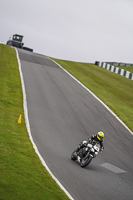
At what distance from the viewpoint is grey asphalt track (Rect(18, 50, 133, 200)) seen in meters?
11.4

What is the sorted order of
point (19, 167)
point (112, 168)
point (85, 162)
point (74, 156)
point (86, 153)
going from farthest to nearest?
point (112, 168), point (74, 156), point (86, 153), point (85, 162), point (19, 167)

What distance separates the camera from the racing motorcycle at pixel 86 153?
1308cm

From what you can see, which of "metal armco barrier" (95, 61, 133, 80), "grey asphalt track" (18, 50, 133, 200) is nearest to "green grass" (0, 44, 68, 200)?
"grey asphalt track" (18, 50, 133, 200)

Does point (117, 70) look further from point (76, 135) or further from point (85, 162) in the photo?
point (85, 162)

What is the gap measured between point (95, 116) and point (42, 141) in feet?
26.2

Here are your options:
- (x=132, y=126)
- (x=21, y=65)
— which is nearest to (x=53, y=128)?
(x=132, y=126)

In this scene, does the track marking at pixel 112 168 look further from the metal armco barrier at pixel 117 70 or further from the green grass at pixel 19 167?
the metal armco barrier at pixel 117 70

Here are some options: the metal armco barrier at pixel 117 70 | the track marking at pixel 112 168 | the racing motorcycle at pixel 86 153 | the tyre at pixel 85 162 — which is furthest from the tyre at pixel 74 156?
the metal armco barrier at pixel 117 70

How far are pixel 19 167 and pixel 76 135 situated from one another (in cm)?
723

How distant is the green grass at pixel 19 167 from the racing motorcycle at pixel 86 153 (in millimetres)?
1893

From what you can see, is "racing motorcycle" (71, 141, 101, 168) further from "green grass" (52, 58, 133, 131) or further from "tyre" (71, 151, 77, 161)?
"green grass" (52, 58, 133, 131)

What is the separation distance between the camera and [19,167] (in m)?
10.7

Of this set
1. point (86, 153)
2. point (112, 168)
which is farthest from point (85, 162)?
point (112, 168)

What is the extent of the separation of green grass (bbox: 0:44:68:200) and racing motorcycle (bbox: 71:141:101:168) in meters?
1.89
